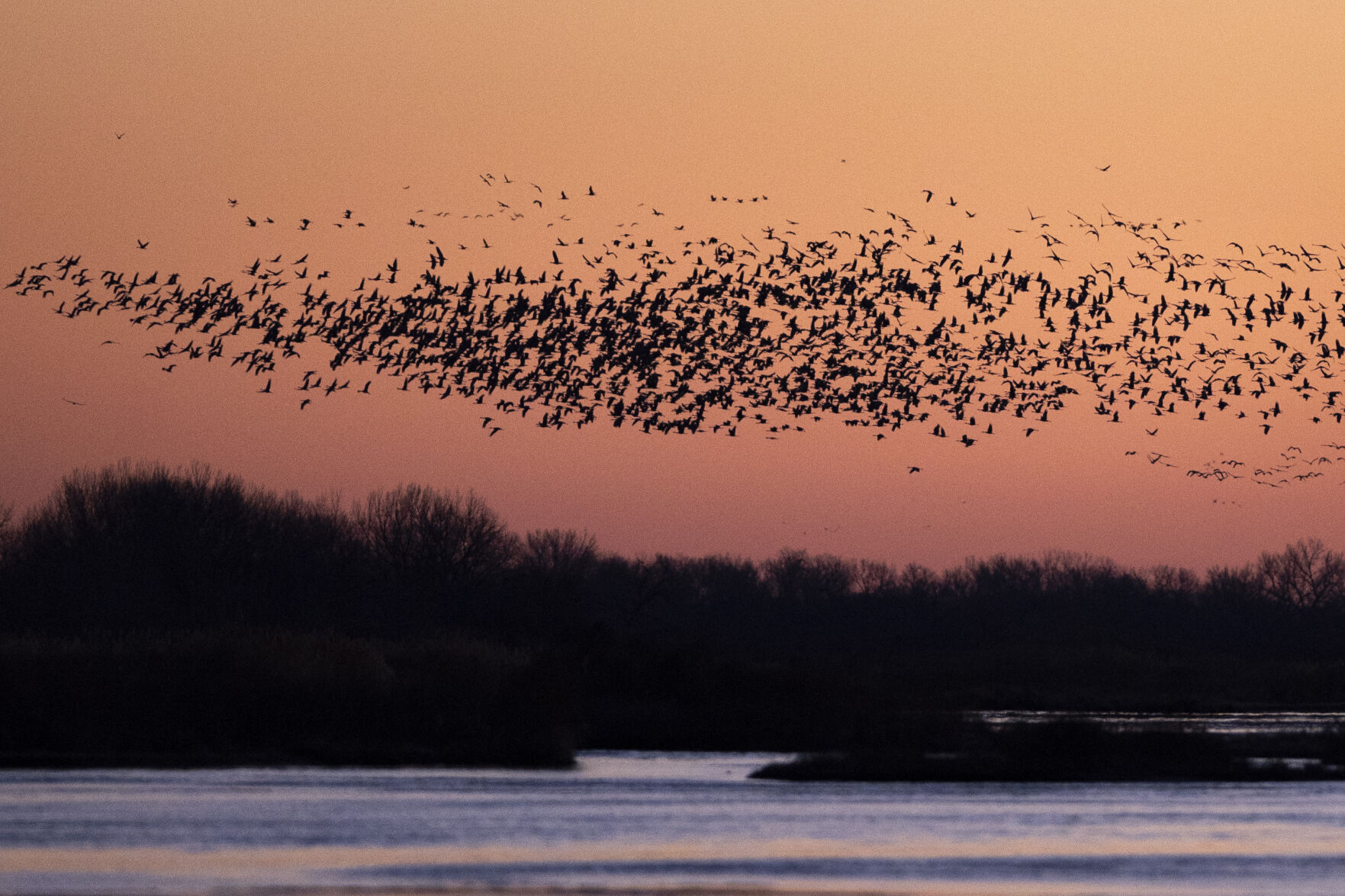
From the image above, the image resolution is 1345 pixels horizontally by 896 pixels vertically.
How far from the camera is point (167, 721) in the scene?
164ft

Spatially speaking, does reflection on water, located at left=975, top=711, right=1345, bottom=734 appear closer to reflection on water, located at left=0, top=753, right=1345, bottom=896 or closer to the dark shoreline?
the dark shoreline

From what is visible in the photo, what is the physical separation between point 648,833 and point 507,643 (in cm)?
3897

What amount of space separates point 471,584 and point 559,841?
68687mm

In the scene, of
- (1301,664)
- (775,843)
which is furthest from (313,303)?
(1301,664)

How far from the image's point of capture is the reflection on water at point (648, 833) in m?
28.5

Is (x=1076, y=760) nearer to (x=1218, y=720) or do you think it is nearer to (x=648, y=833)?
(x=648, y=833)

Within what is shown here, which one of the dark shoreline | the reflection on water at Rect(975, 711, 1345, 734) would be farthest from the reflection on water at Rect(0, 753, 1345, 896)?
the reflection on water at Rect(975, 711, 1345, 734)

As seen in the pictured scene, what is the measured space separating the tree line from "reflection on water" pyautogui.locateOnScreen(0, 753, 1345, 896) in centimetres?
411

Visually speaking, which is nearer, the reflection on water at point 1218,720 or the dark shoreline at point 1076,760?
the dark shoreline at point 1076,760

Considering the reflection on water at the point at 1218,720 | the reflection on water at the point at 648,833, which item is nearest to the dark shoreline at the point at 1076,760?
the reflection on water at the point at 648,833

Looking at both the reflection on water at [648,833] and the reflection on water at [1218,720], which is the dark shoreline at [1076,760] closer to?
the reflection on water at [648,833]

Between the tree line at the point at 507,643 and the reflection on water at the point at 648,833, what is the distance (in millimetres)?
4111

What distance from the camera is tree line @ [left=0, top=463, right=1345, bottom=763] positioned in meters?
50.7

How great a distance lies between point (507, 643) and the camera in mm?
72562
